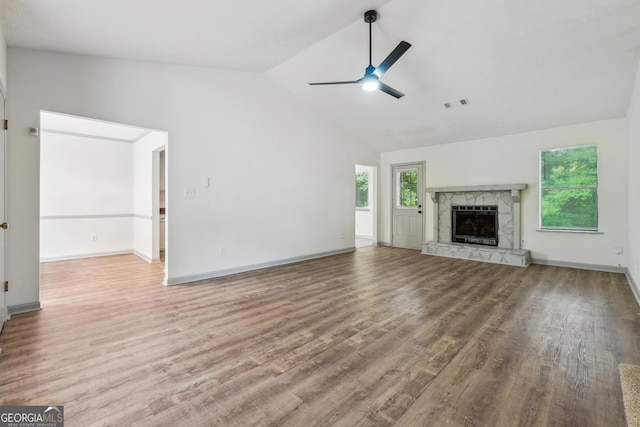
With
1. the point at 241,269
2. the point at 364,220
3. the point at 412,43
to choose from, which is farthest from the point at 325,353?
the point at 364,220

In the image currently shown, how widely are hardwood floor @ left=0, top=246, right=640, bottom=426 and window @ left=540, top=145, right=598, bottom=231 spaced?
1436 mm

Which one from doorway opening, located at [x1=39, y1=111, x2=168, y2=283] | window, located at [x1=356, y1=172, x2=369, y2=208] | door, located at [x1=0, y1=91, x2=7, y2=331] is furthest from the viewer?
window, located at [x1=356, y1=172, x2=369, y2=208]

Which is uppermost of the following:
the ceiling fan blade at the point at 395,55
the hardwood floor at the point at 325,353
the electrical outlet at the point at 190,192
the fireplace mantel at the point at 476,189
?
the ceiling fan blade at the point at 395,55

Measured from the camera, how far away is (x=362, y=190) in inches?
384

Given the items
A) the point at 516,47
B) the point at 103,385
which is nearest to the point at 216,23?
the point at 103,385

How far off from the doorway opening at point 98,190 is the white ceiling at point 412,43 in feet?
7.91

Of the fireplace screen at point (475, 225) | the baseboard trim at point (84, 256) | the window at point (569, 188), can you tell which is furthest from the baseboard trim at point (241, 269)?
the window at point (569, 188)

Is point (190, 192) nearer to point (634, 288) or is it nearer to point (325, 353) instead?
point (325, 353)

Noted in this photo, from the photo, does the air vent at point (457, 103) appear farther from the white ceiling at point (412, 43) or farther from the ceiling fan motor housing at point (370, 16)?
the ceiling fan motor housing at point (370, 16)

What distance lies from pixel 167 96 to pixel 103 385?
11.8 feet

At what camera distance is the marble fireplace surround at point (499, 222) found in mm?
5539

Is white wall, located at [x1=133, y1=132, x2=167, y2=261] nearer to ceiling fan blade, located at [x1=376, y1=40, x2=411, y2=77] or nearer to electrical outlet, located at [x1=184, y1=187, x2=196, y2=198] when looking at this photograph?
electrical outlet, located at [x1=184, y1=187, x2=196, y2=198]

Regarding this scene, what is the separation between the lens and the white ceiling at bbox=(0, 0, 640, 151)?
2.79 metres

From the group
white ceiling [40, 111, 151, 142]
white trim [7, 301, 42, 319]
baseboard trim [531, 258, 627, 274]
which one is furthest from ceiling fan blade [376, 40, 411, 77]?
baseboard trim [531, 258, 627, 274]
